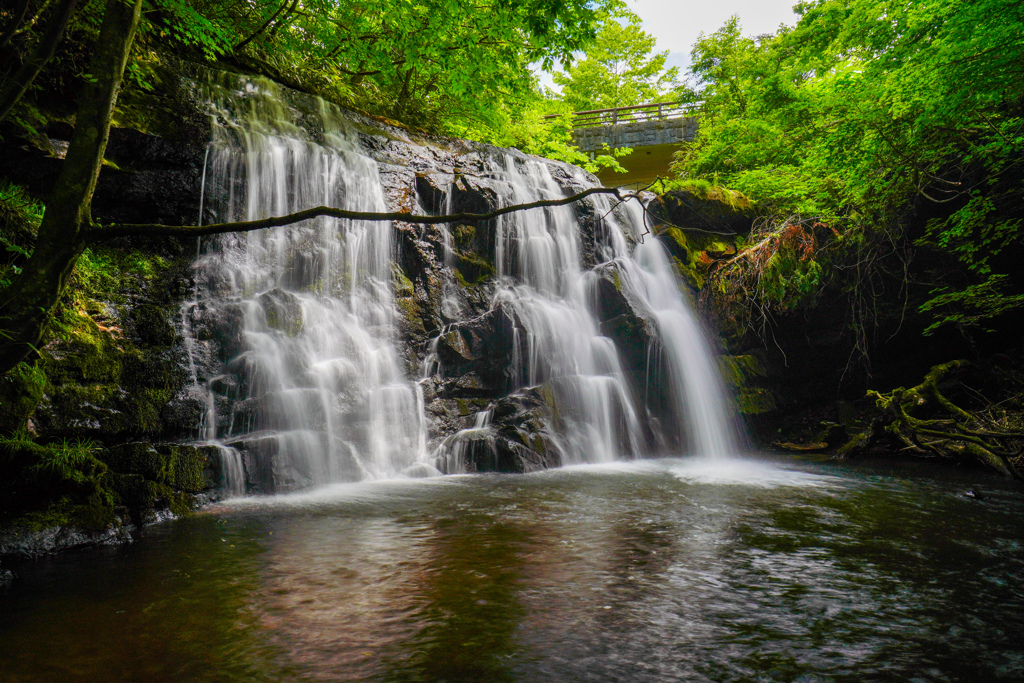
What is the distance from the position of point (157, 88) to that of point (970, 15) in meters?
11.2

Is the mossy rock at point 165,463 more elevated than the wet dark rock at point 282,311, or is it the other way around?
the wet dark rock at point 282,311

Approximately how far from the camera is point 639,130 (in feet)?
69.0

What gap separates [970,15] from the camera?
675cm

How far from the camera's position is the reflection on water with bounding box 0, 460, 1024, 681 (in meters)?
2.49

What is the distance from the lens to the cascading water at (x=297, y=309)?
652 cm

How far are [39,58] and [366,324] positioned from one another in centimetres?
507

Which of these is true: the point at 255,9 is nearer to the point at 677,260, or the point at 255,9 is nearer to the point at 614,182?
the point at 677,260

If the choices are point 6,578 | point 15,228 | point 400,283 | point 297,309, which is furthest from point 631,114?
point 6,578

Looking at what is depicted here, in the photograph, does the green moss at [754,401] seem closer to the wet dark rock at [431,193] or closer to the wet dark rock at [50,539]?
the wet dark rock at [431,193]

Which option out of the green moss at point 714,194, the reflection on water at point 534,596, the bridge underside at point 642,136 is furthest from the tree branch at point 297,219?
the bridge underside at point 642,136

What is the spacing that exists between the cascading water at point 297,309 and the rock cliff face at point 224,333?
0.05 meters

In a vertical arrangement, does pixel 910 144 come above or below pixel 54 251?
above

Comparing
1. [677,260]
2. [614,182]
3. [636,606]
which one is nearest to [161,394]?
[636,606]

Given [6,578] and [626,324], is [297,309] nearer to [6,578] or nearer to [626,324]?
[6,578]
